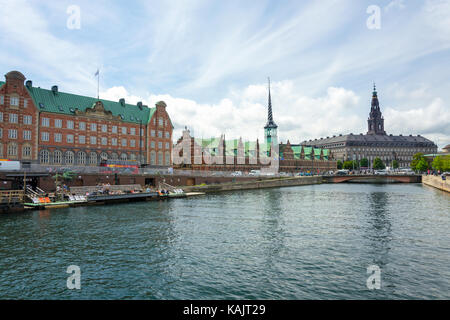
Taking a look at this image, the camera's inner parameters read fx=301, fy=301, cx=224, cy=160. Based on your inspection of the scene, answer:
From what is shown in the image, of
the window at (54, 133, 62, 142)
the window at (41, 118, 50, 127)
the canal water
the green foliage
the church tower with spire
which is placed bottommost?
the canal water

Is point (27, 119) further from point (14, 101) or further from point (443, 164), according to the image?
point (443, 164)

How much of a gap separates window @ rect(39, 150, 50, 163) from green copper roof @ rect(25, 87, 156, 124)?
992 cm

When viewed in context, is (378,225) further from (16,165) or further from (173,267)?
(16,165)

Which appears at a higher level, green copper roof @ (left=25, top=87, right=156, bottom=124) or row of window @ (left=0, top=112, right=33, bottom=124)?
green copper roof @ (left=25, top=87, right=156, bottom=124)

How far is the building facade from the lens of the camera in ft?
218

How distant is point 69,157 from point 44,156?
5347 mm

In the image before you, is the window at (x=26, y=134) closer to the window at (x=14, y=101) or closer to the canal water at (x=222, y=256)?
the window at (x=14, y=101)

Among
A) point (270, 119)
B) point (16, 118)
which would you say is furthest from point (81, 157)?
point (270, 119)

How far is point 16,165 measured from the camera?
5416cm

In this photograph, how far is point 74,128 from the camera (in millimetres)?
74875

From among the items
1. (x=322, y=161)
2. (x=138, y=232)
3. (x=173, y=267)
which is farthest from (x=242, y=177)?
(x=322, y=161)

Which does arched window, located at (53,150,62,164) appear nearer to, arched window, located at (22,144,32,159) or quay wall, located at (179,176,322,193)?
arched window, located at (22,144,32,159)

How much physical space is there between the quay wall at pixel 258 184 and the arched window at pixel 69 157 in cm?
2833

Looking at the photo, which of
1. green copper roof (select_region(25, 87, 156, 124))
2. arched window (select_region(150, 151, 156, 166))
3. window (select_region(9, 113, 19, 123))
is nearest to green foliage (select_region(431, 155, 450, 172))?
arched window (select_region(150, 151, 156, 166))
